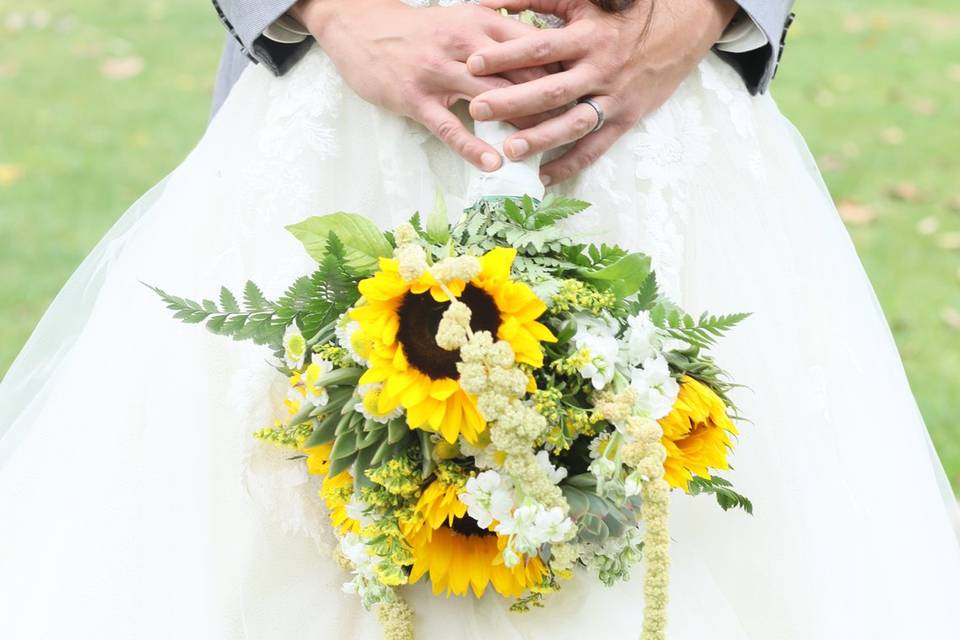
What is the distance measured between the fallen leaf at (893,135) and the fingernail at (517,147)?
3.49 meters

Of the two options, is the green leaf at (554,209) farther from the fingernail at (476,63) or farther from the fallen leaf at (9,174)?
the fallen leaf at (9,174)

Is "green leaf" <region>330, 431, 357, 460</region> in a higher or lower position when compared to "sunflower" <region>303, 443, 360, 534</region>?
higher

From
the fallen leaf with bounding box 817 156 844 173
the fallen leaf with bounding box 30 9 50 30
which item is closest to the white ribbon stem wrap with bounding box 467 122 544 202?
the fallen leaf with bounding box 817 156 844 173

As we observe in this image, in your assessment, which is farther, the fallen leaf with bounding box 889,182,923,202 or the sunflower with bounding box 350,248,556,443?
the fallen leaf with bounding box 889,182,923,202

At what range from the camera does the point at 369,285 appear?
107cm

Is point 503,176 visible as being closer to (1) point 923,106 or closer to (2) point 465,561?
(2) point 465,561

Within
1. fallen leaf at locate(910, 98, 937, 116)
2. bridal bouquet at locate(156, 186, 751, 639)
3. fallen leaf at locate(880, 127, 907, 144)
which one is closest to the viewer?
bridal bouquet at locate(156, 186, 751, 639)

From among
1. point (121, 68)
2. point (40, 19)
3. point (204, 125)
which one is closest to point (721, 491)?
point (204, 125)

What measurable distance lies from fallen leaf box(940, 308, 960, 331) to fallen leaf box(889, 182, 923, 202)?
0.80m

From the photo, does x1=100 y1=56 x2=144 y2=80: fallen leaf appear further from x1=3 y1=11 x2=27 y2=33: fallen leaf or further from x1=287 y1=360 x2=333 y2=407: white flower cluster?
x1=287 y1=360 x2=333 y2=407: white flower cluster

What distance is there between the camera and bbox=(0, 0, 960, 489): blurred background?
3312 millimetres

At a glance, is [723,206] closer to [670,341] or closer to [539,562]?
[670,341]

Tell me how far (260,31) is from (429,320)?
2.03 ft

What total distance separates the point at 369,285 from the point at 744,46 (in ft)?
2.56
